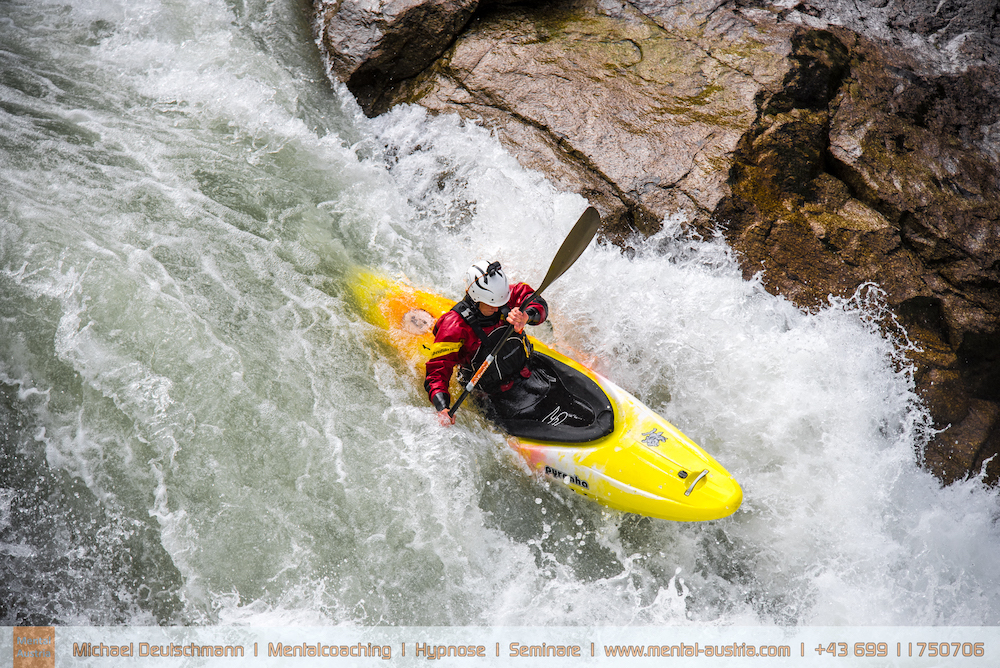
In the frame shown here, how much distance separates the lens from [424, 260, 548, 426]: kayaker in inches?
149

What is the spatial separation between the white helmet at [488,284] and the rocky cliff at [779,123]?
5.92 ft

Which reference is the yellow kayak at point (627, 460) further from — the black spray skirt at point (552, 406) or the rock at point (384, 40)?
the rock at point (384, 40)

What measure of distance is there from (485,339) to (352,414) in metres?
1.04

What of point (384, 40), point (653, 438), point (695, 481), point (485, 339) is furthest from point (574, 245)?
point (384, 40)

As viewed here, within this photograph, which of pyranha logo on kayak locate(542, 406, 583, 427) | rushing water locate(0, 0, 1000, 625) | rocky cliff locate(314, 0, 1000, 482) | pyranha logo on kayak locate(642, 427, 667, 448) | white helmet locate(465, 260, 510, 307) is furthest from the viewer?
rocky cliff locate(314, 0, 1000, 482)

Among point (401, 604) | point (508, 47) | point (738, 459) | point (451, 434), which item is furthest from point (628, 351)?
point (508, 47)

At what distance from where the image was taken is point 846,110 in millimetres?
5383

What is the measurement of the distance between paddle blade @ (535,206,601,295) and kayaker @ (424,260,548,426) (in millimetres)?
372

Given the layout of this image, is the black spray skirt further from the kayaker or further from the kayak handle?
the kayak handle

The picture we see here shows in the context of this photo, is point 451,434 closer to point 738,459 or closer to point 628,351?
point 628,351

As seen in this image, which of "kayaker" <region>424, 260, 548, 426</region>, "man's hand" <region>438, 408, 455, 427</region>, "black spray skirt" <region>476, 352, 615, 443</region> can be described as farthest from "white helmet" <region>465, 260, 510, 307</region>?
"man's hand" <region>438, 408, 455, 427</region>

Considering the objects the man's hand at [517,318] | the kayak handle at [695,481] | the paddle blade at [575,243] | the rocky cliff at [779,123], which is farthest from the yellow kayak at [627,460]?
the rocky cliff at [779,123]

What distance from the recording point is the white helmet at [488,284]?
3.74m

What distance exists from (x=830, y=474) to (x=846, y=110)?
3.17 meters
